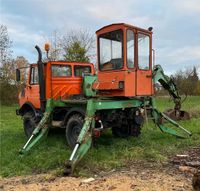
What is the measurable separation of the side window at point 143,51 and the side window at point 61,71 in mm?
2771

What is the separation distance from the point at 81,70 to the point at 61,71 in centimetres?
80

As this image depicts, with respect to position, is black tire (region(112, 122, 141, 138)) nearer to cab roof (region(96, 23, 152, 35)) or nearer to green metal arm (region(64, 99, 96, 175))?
green metal arm (region(64, 99, 96, 175))

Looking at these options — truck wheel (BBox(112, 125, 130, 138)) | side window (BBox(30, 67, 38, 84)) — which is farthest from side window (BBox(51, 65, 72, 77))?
truck wheel (BBox(112, 125, 130, 138))

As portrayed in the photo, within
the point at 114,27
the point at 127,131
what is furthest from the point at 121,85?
the point at 127,131

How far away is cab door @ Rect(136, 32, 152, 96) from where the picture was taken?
8570mm

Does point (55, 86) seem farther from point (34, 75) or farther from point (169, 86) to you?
point (169, 86)

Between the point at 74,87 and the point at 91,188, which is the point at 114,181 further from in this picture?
the point at 74,87

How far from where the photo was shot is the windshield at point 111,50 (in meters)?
8.41

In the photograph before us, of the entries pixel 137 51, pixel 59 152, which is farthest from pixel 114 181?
pixel 137 51

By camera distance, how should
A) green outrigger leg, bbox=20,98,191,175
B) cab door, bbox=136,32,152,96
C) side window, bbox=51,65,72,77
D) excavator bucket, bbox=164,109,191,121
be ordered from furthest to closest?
1. excavator bucket, bbox=164,109,191,121
2. side window, bbox=51,65,72,77
3. cab door, bbox=136,32,152,96
4. green outrigger leg, bbox=20,98,191,175

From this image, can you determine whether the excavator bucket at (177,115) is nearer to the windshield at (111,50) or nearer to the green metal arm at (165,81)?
the green metal arm at (165,81)

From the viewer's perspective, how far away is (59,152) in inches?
320

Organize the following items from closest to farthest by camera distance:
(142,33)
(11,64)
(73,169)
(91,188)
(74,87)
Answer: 1. (91,188)
2. (73,169)
3. (142,33)
4. (74,87)
5. (11,64)

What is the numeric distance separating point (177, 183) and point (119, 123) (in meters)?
3.47
